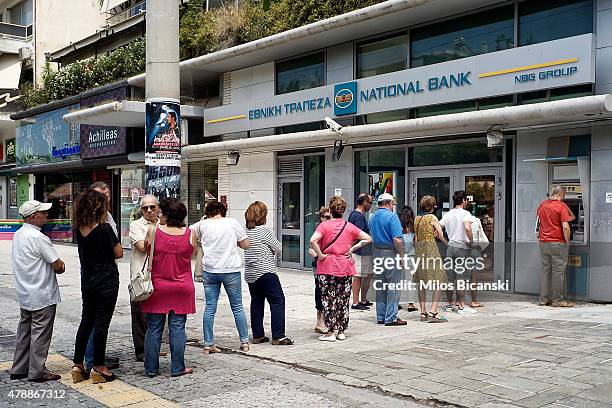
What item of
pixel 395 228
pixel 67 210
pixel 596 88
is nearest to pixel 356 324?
pixel 395 228

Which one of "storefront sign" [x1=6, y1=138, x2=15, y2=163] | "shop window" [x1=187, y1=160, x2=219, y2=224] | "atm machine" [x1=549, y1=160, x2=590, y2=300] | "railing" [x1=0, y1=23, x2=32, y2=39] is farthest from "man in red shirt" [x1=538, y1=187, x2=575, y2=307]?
"railing" [x1=0, y1=23, x2=32, y2=39]

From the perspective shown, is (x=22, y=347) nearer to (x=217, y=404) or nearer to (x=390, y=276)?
(x=217, y=404)

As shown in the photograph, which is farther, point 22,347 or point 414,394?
point 22,347

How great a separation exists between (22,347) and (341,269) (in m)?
3.56

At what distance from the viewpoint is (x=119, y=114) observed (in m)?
17.2

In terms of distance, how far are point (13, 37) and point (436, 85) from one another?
25895 mm

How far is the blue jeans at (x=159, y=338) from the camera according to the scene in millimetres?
6379

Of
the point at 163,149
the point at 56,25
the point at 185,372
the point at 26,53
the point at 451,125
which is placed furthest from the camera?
the point at 26,53

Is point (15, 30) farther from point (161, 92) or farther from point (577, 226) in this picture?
point (577, 226)

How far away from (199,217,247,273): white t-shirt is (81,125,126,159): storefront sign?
13.5 m

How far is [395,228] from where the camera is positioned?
900cm

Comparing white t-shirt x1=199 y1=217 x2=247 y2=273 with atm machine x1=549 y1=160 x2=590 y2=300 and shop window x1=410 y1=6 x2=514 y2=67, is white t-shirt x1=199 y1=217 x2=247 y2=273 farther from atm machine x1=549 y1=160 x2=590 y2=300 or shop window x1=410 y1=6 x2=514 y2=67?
shop window x1=410 y1=6 x2=514 y2=67

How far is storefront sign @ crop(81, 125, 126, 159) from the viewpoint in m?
20.2

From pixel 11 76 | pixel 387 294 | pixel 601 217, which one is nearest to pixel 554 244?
pixel 601 217
